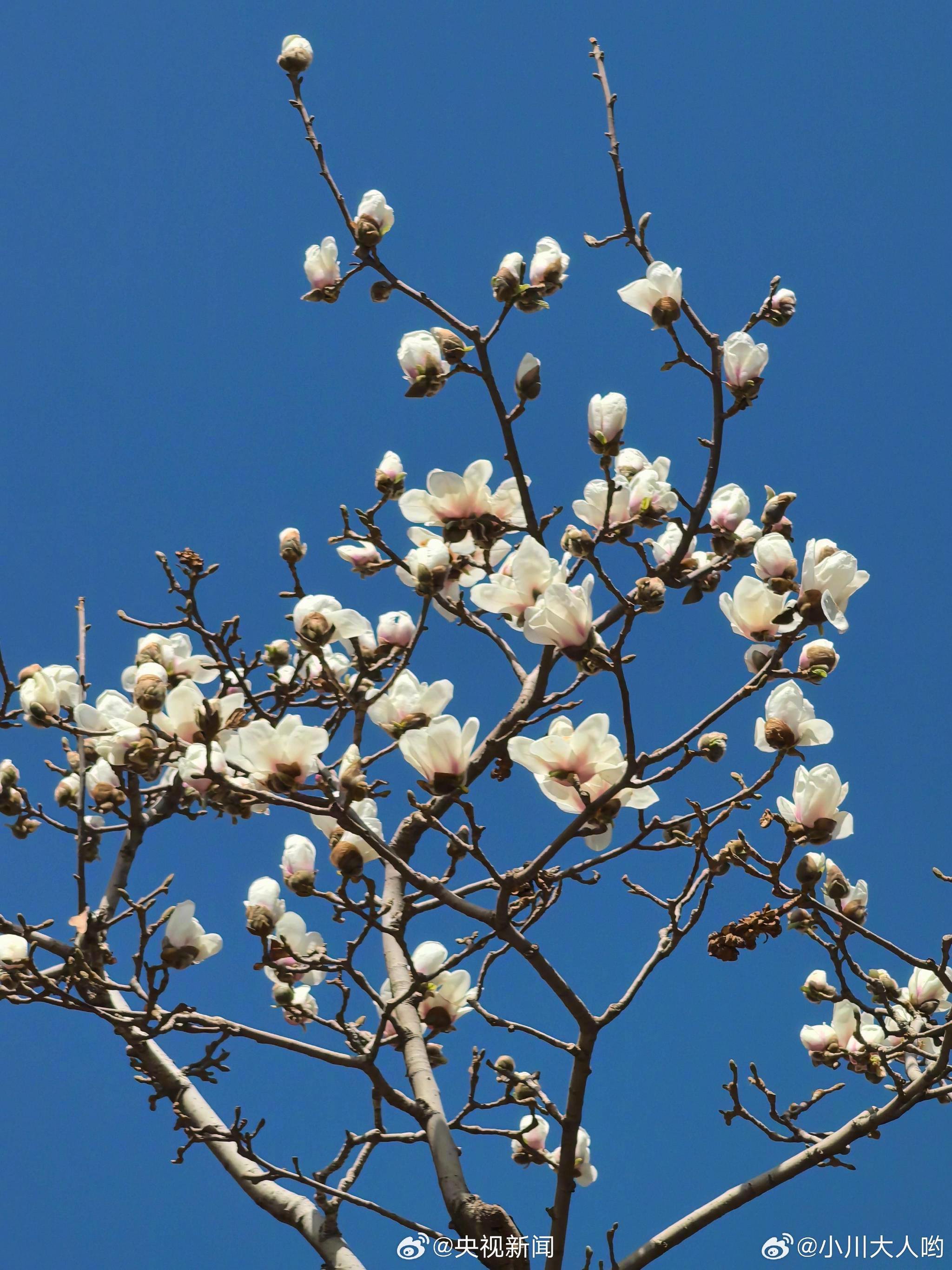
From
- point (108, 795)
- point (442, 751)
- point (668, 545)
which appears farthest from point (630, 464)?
Result: point (108, 795)

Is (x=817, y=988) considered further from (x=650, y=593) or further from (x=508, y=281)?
(x=508, y=281)

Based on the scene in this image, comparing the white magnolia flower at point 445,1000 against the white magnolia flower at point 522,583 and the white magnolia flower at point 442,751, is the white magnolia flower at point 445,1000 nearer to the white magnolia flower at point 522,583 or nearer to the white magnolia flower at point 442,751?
the white magnolia flower at point 442,751

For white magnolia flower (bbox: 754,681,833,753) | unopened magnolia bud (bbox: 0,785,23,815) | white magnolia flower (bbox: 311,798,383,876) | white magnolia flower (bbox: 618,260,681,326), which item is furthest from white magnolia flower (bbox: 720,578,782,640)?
unopened magnolia bud (bbox: 0,785,23,815)

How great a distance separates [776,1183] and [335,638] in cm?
148

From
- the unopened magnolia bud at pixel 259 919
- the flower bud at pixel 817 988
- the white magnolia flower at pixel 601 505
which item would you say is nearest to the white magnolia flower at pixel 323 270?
the white magnolia flower at pixel 601 505

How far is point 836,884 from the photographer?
2.38 meters

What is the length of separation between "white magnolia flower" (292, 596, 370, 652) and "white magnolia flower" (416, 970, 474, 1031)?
3.04ft

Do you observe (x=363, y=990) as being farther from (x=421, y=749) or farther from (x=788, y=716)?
(x=788, y=716)

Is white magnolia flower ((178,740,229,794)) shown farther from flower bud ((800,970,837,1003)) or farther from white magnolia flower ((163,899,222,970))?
flower bud ((800,970,837,1003))

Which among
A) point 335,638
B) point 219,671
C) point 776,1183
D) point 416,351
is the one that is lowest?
point 776,1183

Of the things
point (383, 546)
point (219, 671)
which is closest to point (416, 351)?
point (383, 546)

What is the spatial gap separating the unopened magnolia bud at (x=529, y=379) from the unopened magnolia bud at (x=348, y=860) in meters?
1.03

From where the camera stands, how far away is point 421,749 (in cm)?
200

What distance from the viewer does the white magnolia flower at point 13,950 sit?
2.43 metres
